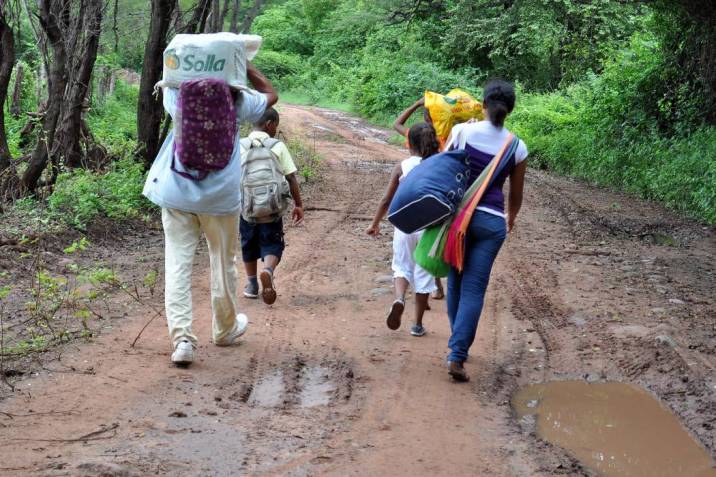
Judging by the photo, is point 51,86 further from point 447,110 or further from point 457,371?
point 457,371

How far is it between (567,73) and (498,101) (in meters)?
22.3

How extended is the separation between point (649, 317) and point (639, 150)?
1017 cm

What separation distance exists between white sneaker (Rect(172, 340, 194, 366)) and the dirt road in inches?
3.2

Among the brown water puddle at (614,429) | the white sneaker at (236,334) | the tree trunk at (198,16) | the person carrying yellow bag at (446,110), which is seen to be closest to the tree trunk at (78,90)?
the tree trunk at (198,16)

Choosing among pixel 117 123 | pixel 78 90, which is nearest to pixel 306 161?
pixel 117 123

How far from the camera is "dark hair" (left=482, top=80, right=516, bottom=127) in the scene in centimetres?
553

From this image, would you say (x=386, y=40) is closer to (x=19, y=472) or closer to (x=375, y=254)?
(x=375, y=254)

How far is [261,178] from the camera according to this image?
274 inches

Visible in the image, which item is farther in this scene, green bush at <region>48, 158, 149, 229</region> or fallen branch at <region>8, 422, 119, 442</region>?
green bush at <region>48, 158, 149, 229</region>

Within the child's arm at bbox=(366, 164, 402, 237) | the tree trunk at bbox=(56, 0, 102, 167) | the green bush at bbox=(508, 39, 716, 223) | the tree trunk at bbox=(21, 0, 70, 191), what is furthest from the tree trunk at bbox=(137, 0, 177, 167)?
the green bush at bbox=(508, 39, 716, 223)

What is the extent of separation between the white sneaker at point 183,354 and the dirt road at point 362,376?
A: 81mm

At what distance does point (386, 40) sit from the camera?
129 feet

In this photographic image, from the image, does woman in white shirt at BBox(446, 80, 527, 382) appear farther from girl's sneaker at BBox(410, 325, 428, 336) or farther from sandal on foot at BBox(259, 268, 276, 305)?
sandal on foot at BBox(259, 268, 276, 305)

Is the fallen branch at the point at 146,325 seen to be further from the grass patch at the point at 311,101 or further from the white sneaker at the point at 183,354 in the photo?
the grass patch at the point at 311,101
